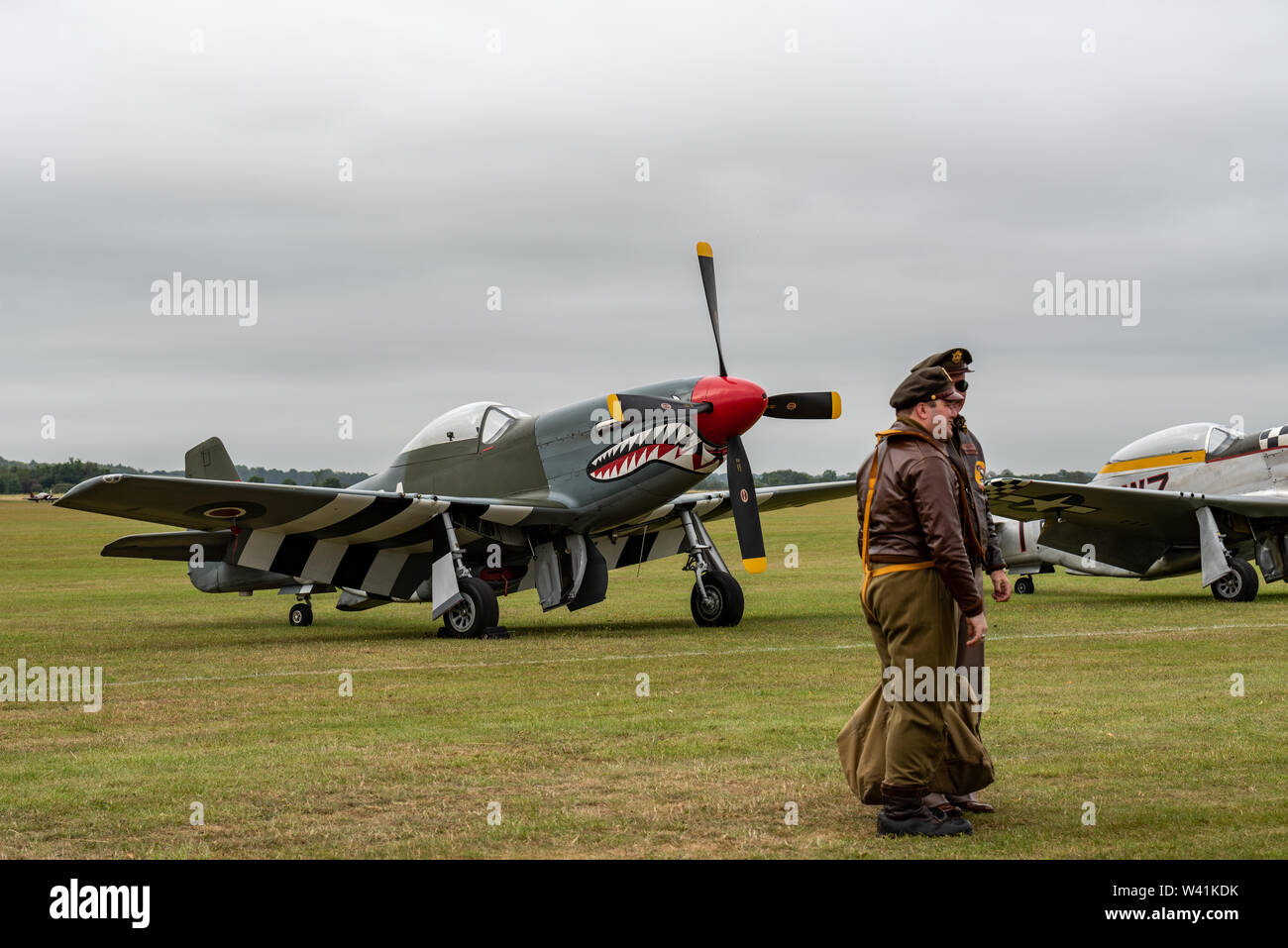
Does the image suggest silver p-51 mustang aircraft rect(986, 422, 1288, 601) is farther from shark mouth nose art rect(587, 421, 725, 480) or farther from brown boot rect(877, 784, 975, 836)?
brown boot rect(877, 784, 975, 836)

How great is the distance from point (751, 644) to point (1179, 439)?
1050 cm

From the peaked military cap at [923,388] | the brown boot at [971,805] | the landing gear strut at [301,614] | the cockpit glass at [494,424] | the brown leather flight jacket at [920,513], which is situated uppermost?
the cockpit glass at [494,424]

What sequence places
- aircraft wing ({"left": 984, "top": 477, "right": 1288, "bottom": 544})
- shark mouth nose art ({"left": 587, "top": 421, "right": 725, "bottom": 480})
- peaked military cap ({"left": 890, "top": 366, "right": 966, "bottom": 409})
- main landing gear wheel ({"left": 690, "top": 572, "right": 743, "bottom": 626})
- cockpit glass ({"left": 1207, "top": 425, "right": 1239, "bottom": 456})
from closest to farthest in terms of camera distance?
peaked military cap ({"left": 890, "top": 366, "right": 966, "bottom": 409})
shark mouth nose art ({"left": 587, "top": 421, "right": 725, "bottom": 480})
main landing gear wheel ({"left": 690, "top": 572, "right": 743, "bottom": 626})
aircraft wing ({"left": 984, "top": 477, "right": 1288, "bottom": 544})
cockpit glass ({"left": 1207, "top": 425, "right": 1239, "bottom": 456})

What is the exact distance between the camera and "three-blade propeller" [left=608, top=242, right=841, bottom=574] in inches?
610

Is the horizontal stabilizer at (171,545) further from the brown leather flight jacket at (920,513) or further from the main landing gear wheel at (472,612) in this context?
the brown leather flight jacket at (920,513)

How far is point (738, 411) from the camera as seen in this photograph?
15492 mm

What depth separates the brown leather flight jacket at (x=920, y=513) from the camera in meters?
5.48

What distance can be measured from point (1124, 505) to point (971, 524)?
1464 cm

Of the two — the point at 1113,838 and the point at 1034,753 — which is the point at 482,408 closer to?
the point at 1034,753

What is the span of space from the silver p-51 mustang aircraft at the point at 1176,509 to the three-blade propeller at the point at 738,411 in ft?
13.8

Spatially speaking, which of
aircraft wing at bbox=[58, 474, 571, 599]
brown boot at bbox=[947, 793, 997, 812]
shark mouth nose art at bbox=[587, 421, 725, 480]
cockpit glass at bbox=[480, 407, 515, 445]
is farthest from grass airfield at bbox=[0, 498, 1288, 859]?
cockpit glass at bbox=[480, 407, 515, 445]

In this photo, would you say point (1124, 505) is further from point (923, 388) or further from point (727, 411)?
point (923, 388)

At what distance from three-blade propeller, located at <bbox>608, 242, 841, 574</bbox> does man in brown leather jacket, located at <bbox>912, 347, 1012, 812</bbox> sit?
29.1 ft

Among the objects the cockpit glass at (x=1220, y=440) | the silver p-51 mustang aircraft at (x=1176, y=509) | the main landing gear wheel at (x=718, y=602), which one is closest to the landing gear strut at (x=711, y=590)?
the main landing gear wheel at (x=718, y=602)
